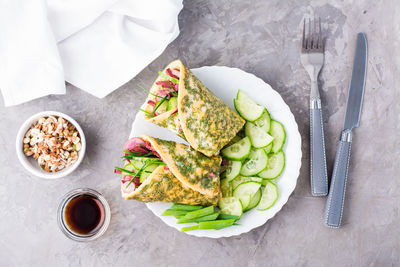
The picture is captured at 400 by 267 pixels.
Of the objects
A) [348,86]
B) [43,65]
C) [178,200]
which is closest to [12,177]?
[43,65]

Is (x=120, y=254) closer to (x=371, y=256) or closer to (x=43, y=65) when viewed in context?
(x=43, y=65)

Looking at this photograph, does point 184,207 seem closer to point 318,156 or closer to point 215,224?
point 215,224

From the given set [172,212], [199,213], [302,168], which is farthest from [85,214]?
[302,168]

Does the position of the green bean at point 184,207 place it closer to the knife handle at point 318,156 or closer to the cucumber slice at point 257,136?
the cucumber slice at point 257,136

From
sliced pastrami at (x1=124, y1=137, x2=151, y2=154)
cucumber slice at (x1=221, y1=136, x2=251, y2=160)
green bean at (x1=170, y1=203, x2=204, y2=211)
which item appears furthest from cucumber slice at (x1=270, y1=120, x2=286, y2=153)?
sliced pastrami at (x1=124, y1=137, x2=151, y2=154)

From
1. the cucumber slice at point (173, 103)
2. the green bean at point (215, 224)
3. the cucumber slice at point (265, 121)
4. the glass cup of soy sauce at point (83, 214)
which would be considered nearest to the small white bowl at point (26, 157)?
the glass cup of soy sauce at point (83, 214)

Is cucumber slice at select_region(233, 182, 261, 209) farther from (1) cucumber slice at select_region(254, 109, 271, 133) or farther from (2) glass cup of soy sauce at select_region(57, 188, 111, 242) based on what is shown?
(2) glass cup of soy sauce at select_region(57, 188, 111, 242)

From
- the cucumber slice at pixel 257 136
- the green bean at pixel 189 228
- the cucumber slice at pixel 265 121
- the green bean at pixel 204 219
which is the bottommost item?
the green bean at pixel 189 228
